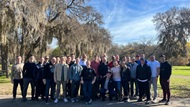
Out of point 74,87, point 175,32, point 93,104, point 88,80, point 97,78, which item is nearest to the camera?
point 93,104

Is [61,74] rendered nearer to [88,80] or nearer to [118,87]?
[88,80]

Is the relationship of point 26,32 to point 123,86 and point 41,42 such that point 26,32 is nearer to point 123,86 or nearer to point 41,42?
point 41,42

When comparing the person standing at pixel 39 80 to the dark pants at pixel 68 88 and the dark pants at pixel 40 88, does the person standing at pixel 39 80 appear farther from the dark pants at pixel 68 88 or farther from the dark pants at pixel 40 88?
the dark pants at pixel 68 88

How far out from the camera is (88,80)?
970 centimetres

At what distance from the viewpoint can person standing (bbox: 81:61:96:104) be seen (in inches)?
380

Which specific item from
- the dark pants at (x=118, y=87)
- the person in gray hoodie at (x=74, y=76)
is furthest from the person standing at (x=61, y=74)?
the dark pants at (x=118, y=87)

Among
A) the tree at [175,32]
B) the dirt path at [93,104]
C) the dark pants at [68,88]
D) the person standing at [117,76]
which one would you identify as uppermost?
the tree at [175,32]

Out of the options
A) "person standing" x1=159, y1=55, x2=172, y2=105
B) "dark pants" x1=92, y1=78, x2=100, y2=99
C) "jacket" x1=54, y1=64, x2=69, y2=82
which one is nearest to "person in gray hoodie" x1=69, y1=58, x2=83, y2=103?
"jacket" x1=54, y1=64, x2=69, y2=82

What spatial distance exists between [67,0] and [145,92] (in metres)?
15.0

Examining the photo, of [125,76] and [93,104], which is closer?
[93,104]

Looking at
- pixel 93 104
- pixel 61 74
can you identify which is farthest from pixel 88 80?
pixel 61 74

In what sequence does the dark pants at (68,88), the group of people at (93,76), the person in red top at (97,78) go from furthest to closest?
the dark pants at (68,88)
the person in red top at (97,78)
the group of people at (93,76)

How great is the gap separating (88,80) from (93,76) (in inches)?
9.8

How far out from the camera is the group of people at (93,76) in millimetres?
9492
